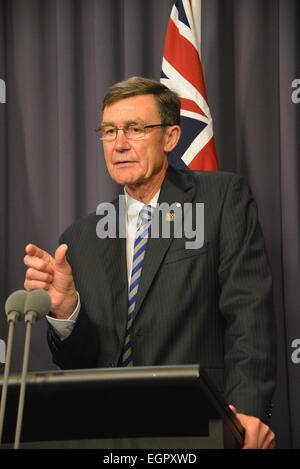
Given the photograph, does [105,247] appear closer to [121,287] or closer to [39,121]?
[121,287]

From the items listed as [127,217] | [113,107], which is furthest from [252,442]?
[113,107]

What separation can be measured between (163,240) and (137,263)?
0.12 metres

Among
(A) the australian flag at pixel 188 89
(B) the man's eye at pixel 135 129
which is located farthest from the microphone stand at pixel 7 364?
(A) the australian flag at pixel 188 89

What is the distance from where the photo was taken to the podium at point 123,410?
46.3 inches

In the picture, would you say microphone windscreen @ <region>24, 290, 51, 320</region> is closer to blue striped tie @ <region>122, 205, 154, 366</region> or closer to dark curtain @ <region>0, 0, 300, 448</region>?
blue striped tie @ <region>122, 205, 154, 366</region>

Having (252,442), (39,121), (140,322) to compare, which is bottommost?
(252,442)

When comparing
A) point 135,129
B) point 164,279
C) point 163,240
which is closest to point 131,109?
point 135,129

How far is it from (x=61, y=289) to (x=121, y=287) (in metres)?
0.34

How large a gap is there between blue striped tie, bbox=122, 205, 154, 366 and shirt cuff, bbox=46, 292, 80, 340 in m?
0.20

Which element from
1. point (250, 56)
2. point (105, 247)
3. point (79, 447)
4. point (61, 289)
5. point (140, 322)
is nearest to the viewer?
point (79, 447)

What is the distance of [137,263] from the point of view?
221 cm

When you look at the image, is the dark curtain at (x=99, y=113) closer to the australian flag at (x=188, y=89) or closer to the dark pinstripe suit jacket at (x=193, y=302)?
the australian flag at (x=188, y=89)

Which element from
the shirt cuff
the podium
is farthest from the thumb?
the podium

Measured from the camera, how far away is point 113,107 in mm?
2316
